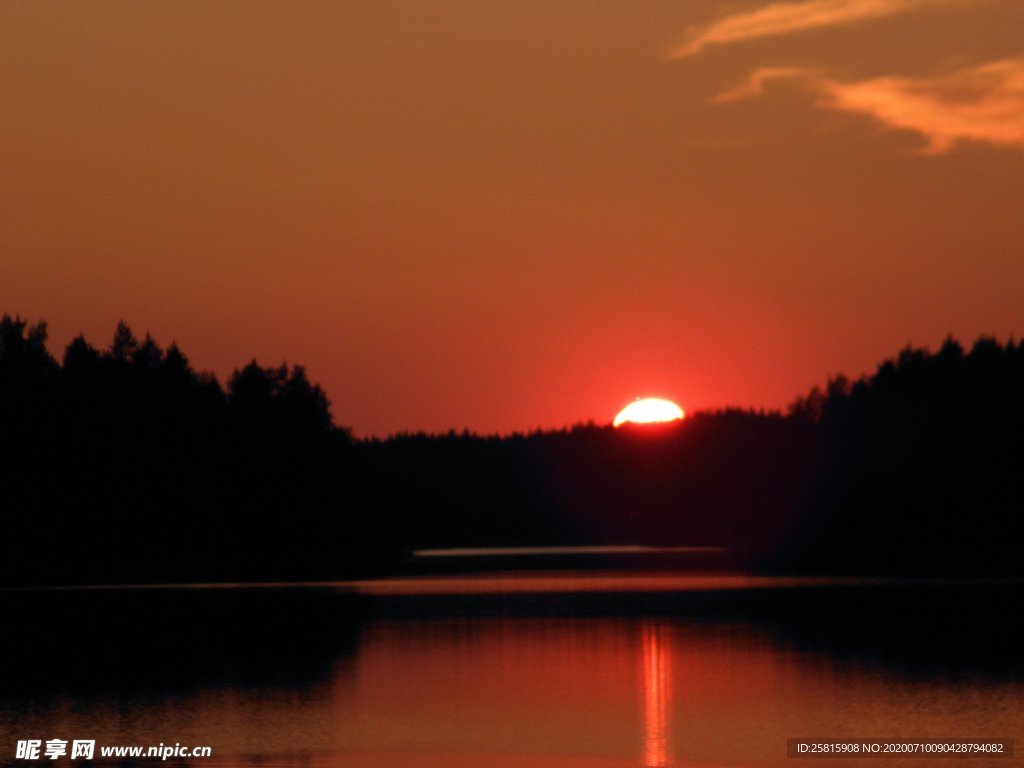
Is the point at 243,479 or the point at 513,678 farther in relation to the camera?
the point at 243,479

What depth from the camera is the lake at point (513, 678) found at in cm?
4000

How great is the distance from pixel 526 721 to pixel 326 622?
4075 cm

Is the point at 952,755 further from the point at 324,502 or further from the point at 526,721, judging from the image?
the point at 324,502

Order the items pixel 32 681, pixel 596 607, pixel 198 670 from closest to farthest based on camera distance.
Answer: pixel 32 681 < pixel 198 670 < pixel 596 607

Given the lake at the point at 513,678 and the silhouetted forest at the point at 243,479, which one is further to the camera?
the silhouetted forest at the point at 243,479

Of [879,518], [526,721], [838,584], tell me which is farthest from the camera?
[879,518]

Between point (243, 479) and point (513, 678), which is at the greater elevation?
point (243, 479)

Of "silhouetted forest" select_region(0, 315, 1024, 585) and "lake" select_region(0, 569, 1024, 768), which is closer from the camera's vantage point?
"lake" select_region(0, 569, 1024, 768)

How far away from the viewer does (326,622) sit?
83.4 meters

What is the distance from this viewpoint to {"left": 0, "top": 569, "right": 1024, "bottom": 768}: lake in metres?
40.0

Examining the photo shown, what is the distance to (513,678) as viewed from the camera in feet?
179

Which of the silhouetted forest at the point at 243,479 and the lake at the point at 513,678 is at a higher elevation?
the silhouetted forest at the point at 243,479

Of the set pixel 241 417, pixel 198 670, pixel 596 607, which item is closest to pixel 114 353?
pixel 241 417

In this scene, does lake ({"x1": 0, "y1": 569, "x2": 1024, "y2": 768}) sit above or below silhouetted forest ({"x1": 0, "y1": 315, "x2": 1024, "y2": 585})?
below
